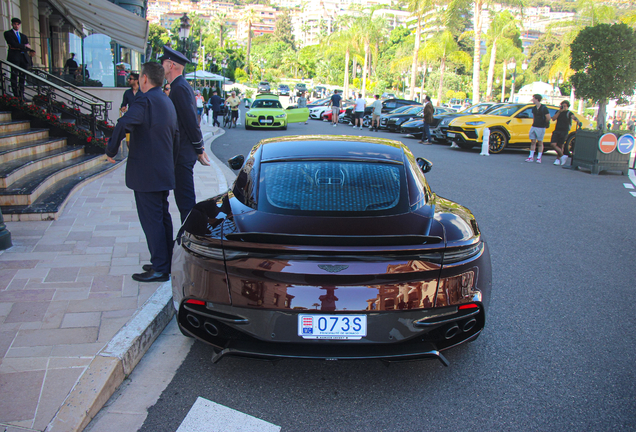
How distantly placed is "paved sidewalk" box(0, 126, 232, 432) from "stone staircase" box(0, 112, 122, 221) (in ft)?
0.91

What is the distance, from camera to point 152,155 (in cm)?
433

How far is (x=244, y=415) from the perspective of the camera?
2.79 metres

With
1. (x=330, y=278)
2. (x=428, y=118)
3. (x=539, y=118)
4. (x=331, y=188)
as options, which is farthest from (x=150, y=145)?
(x=428, y=118)

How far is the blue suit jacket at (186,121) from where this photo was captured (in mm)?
4969

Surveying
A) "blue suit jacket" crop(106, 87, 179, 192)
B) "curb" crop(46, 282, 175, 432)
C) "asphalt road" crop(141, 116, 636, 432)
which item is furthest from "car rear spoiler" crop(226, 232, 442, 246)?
"blue suit jacket" crop(106, 87, 179, 192)

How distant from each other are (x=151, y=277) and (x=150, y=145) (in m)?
1.14

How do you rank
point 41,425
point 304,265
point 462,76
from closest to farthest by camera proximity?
1. point 41,425
2. point 304,265
3. point 462,76

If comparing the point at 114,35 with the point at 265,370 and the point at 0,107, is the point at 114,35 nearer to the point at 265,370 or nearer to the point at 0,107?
the point at 0,107

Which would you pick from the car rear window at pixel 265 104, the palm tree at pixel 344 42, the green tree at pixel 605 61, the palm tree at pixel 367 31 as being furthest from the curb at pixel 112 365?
the palm tree at pixel 344 42

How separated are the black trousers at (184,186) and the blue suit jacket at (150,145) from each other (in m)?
0.74

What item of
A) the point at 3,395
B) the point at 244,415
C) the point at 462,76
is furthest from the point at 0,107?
the point at 462,76

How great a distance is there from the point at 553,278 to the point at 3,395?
4.74 meters

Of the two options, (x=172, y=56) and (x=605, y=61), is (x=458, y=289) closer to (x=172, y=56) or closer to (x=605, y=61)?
(x=172, y=56)

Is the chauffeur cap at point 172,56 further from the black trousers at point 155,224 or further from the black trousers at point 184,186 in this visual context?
the black trousers at point 155,224
